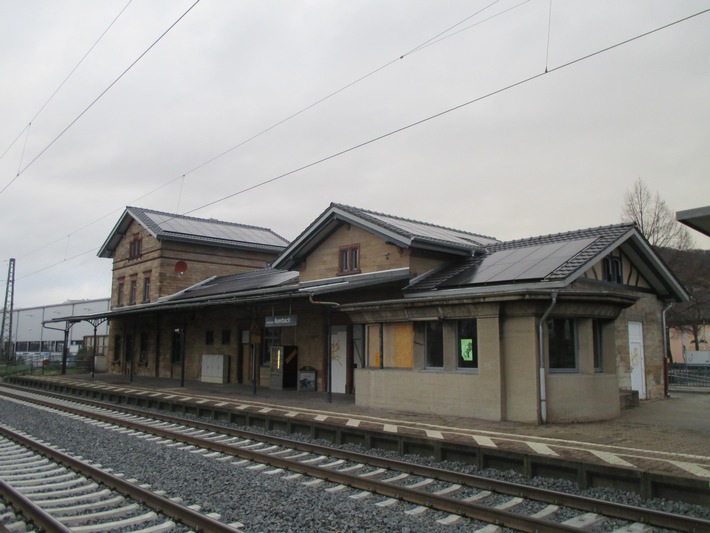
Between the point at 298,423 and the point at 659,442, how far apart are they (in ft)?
21.9

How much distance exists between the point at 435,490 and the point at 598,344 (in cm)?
741

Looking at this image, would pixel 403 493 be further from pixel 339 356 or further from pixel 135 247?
pixel 135 247

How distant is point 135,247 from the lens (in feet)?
111

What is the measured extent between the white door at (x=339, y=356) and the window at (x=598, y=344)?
317 inches

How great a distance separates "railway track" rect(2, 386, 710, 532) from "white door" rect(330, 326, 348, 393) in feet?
25.3

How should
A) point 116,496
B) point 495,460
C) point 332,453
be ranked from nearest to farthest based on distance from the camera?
1. point 116,496
2. point 495,460
3. point 332,453

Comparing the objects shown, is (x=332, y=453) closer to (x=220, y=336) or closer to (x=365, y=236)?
(x=365, y=236)

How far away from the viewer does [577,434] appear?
1032 cm

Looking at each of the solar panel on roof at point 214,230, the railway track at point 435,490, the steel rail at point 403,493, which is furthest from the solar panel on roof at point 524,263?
the solar panel on roof at point 214,230

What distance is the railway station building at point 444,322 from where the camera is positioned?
39.7 feet

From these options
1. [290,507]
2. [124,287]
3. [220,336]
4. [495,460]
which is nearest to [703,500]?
[495,460]

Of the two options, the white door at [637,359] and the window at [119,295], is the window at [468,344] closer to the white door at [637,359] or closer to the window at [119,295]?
the white door at [637,359]

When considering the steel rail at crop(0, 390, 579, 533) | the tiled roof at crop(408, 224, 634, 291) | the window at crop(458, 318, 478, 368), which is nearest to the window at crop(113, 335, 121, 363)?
the tiled roof at crop(408, 224, 634, 291)

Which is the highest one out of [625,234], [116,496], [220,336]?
[625,234]
